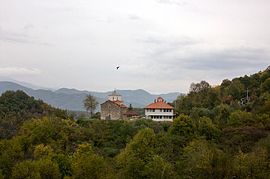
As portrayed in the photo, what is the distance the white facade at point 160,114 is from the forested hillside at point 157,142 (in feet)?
6.98

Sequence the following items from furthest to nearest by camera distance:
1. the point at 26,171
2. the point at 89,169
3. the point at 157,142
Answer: the point at 157,142, the point at 89,169, the point at 26,171

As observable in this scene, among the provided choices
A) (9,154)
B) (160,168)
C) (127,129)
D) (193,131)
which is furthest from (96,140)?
(160,168)

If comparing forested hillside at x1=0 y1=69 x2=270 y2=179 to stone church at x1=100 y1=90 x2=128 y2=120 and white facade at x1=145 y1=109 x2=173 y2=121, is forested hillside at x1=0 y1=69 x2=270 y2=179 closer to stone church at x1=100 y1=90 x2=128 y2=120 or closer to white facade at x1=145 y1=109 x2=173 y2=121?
white facade at x1=145 y1=109 x2=173 y2=121

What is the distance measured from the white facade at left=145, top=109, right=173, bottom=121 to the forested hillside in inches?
83.8

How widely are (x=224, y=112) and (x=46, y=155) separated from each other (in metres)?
22.8

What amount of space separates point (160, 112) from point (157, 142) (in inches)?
746

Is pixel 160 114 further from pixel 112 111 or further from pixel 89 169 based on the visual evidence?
pixel 89 169

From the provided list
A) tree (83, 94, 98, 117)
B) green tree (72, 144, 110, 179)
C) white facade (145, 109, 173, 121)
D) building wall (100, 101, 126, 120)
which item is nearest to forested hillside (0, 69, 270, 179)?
green tree (72, 144, 110, 179)

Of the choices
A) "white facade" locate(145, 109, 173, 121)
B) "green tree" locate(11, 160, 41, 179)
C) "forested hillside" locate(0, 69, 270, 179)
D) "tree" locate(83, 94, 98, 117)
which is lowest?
"green tree" locate(11, 160, 41, 179)

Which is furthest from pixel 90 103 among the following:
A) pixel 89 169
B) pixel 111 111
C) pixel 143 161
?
pixel 89 169

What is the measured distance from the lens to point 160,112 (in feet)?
191

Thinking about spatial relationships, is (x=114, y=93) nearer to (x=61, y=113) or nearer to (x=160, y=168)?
(x=61, y=113)

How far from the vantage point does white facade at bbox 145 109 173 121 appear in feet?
190

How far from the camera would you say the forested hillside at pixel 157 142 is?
30156 mm
